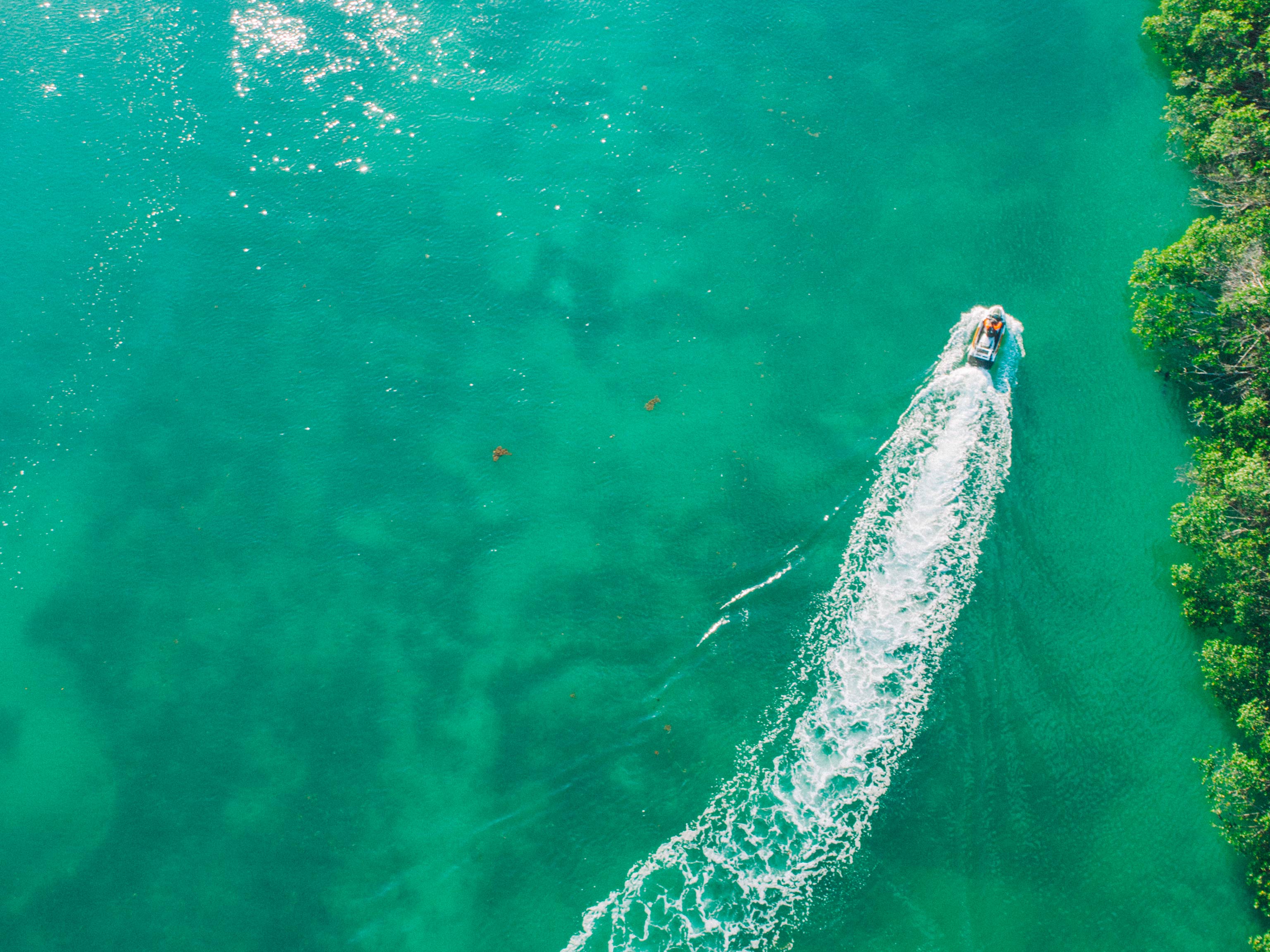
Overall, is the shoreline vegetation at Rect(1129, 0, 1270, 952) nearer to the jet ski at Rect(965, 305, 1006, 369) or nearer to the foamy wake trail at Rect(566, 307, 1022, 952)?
the jet ski at Rect(965, 305, 1006, 369)

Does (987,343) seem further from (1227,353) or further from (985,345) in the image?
(1227,353)

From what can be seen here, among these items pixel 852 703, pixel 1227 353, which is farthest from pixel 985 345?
pixel 852 703

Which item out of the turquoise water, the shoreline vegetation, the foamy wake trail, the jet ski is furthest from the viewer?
the jet ski

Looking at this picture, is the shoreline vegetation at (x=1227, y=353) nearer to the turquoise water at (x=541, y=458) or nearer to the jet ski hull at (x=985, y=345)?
the turquoise water at (x=541, y=458)

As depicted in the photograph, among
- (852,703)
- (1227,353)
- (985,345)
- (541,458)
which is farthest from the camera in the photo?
(541,458)

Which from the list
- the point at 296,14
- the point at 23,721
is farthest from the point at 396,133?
the point at 23,721

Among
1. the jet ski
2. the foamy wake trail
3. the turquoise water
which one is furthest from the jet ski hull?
the turquoise water
